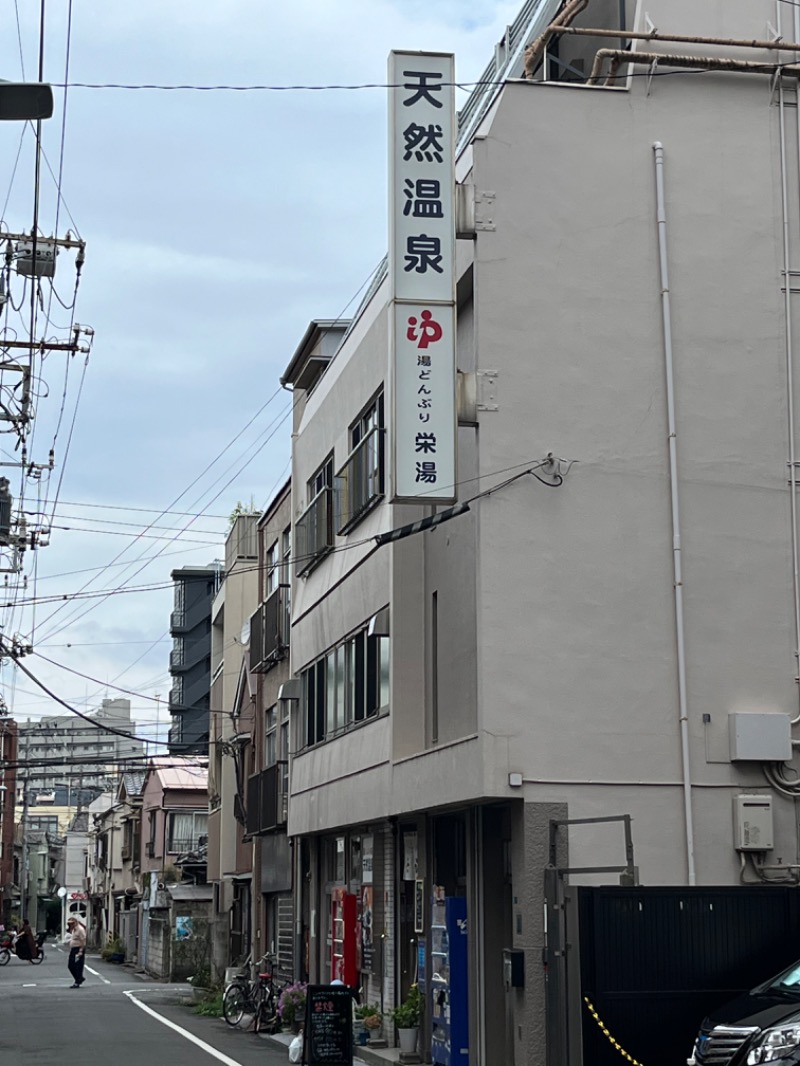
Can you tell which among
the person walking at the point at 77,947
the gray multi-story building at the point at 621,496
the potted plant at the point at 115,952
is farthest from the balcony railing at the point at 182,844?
the gray multi-story building at the point at 621,496

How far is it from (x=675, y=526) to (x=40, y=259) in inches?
537

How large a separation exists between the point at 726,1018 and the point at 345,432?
14404mm

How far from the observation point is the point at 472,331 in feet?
60.7

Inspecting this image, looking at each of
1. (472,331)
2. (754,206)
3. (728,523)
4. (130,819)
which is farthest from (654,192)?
(130,819)

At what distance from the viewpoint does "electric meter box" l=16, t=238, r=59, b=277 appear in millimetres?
25625

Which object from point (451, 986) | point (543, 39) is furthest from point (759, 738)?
point (543, 39)

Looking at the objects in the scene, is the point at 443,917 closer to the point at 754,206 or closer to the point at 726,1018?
the point at 726,1018

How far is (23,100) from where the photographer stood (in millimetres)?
9836

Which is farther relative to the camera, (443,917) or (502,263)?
(443,917)

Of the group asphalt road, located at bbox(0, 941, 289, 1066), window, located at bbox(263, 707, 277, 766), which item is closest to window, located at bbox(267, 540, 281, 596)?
window, located at bbox(263, 707, 277, 766)

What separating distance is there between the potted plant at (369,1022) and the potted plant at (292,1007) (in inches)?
149

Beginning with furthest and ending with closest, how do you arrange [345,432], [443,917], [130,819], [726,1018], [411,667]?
[130,819]
[345,432]
[411,667]
[443,917]
[726,1018]

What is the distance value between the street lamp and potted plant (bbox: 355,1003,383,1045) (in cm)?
1511

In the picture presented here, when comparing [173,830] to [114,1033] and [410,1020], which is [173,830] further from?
[410,1020]
